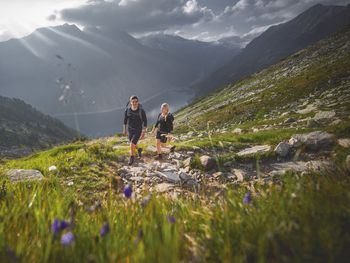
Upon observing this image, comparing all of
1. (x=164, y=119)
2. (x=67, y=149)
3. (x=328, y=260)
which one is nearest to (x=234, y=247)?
(x=328, y=260)

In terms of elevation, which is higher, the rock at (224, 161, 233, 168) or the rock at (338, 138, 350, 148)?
the rock at (224, 161, 233, 168)

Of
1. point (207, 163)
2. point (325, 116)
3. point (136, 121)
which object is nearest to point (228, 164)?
point (207, 163)

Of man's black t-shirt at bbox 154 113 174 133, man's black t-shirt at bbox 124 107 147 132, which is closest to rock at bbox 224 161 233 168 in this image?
man's black t-shirt at bbox 154 113 174 133

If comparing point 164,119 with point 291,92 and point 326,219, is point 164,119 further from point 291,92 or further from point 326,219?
point 291,92

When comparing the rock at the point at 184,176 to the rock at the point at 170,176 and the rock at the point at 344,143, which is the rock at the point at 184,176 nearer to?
the rock at the point at 170,176

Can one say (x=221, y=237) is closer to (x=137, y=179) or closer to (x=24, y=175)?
(x=137, y=179)

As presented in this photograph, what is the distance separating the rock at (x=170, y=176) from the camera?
9.52 meters

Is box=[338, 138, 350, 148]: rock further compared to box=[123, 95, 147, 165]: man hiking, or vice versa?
box=[123, 95, 147, 165]: man hiking

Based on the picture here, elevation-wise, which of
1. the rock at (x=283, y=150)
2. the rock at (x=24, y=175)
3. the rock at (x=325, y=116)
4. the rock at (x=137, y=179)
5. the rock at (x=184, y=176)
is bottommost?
the rock at (x=325, y=116)

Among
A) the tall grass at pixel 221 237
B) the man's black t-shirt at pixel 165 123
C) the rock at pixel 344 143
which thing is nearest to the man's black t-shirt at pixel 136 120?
the man's black t-shirt at pixel 165 123

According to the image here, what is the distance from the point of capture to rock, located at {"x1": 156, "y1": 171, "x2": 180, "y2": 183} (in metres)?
9.52

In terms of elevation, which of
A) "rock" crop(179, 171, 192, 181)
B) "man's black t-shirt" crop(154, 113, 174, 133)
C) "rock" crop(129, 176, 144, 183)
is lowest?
"rock" crop(179, 171, 192, 181)

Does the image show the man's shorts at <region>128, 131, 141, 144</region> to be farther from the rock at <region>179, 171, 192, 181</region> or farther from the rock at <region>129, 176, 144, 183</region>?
the rock at <region>179, 171, 192, 181</region>

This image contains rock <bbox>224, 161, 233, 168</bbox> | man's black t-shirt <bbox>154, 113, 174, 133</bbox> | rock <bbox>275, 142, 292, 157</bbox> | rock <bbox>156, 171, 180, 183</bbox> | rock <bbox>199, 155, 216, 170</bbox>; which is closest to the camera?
rock <bbox>156, 171, 180, 183</bbox>
